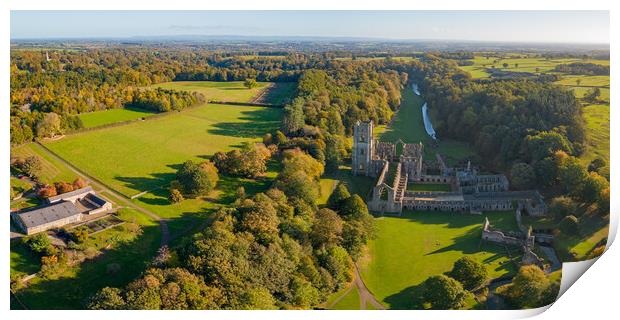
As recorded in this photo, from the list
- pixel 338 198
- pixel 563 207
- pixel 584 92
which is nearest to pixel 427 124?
pixel 584 92

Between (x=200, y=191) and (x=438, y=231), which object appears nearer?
(x=438, y=231)

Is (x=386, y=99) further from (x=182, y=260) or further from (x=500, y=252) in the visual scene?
(x=182, y=260)

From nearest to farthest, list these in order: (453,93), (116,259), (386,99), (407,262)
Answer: (116,259) < (407,262) < (453,93) < (386,99)

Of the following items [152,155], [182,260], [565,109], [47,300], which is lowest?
[47,300]

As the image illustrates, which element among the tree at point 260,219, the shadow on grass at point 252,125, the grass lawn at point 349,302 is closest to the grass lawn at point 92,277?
the tree at point 260,219

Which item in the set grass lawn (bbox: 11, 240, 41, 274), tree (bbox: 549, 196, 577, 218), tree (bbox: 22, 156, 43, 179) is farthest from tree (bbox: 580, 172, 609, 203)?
tree (bbox: 22, 156, 43, 179)

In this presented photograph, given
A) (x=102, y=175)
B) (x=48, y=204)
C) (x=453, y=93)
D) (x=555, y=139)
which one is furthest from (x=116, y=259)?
(x=453, y=93)

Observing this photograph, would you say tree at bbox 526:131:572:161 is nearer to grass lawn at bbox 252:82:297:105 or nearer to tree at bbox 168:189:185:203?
tree at bbox 168:189:185:203
